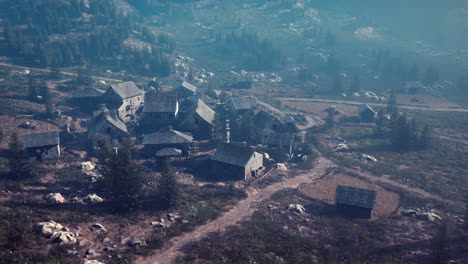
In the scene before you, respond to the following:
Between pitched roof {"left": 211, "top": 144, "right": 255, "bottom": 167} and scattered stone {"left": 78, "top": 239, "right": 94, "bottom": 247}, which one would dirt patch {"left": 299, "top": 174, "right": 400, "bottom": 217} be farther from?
scattered stone {"left": 78, "top": 239, "right": 94, "bottom": 247}

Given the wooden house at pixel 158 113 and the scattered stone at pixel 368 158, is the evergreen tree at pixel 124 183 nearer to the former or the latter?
the wooden house at pixel 158 113

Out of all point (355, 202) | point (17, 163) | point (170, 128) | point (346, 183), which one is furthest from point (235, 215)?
point (17, 163)

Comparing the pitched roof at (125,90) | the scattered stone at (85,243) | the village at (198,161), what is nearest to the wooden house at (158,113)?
the village at (198,161)

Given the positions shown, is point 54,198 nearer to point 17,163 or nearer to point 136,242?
point 17,163

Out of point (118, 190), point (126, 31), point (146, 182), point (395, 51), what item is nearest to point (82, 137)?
point (146, 182)

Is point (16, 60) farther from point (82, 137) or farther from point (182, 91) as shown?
point (82, 137)

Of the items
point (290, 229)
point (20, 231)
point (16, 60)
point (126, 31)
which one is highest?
point (126, 31)
